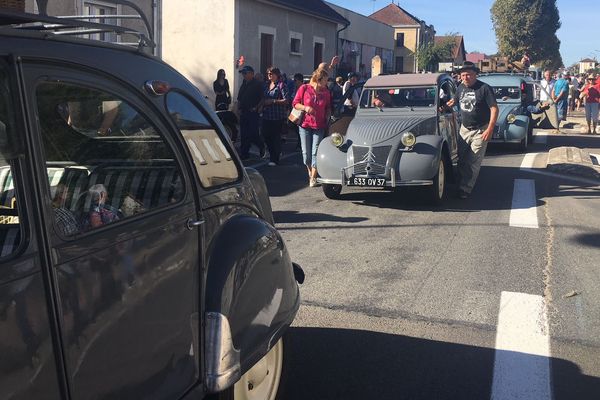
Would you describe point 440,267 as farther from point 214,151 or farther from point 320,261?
point 214,151

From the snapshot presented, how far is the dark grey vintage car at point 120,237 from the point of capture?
5.84 ft

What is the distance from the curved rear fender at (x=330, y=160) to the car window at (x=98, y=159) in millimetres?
6137

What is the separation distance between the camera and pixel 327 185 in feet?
29.7

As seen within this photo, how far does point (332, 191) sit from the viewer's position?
9.09 m

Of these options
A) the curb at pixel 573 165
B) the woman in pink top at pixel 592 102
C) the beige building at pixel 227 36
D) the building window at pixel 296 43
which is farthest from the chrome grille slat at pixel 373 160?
the building window at pixel 296 43

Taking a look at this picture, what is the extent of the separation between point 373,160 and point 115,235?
21.3 ft

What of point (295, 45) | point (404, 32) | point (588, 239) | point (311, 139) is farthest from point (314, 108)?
point (404, 32)

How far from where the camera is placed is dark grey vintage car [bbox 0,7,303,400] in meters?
1.78

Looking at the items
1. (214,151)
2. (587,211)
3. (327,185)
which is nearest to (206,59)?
(327,185)

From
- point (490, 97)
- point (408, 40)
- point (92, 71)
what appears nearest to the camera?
point (92, 71)

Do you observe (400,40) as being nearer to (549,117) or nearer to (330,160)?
(549,117)

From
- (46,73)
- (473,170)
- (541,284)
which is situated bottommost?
(541,284)

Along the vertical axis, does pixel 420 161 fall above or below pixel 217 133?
below

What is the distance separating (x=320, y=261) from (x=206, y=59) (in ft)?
49.9
